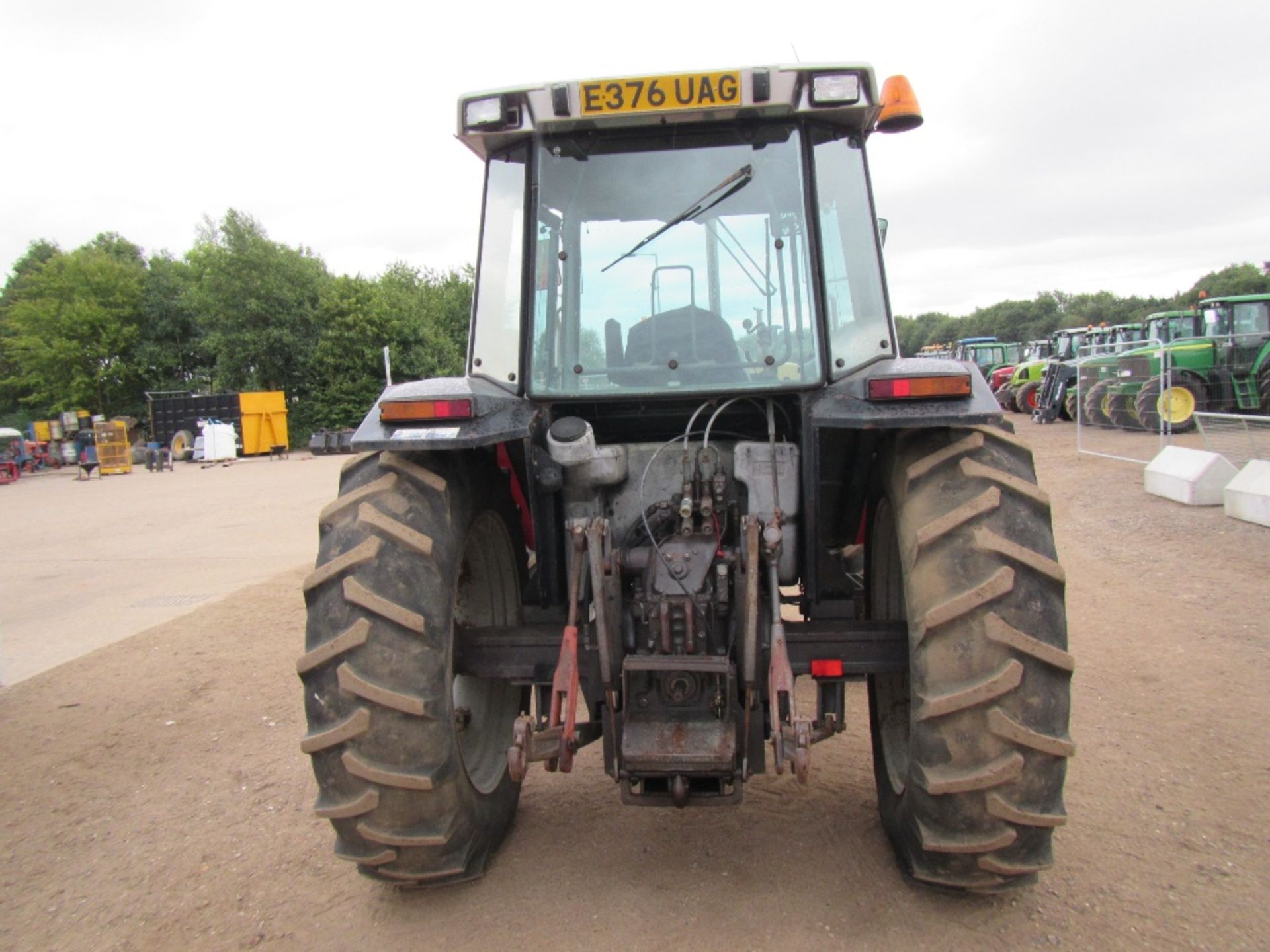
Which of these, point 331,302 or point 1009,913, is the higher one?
point 331,302

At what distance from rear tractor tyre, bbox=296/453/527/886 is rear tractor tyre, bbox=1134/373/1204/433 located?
13032 millimetres

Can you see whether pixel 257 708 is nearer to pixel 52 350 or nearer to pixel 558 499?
pixel 558 499

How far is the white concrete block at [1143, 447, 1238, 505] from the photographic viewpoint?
375 inches

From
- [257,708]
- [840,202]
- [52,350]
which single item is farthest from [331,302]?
[840,202]

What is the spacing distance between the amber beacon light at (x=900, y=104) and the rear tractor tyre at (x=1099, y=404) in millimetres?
15192

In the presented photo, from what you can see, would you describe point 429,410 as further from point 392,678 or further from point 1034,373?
point 1034,373

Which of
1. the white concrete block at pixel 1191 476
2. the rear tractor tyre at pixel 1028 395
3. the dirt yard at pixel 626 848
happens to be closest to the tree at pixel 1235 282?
the rear tractor tyre at pixel 1028 395

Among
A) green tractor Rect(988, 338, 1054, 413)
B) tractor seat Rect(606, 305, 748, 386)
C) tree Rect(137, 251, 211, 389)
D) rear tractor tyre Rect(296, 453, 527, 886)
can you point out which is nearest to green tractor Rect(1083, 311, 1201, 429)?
green tractor Rect(988, 338, 1054, 413)

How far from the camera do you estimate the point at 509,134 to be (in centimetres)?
320

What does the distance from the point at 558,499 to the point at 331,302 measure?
32685 millimetres

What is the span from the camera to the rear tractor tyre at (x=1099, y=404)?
16500 millimetres

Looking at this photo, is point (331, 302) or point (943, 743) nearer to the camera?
point (943, 743)

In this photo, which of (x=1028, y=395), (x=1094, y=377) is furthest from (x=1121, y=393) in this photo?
(x=1028, y=395)

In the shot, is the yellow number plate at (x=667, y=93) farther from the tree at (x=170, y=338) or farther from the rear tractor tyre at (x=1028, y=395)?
the tree at (x=170, y=338)
